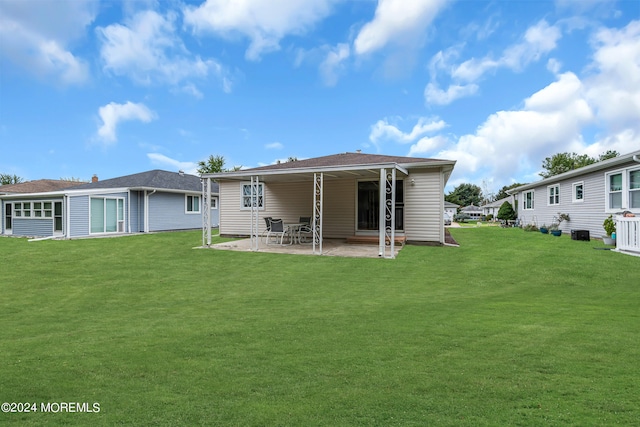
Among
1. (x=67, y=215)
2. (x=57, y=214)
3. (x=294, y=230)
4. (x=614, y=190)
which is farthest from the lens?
(x=57, y=214)

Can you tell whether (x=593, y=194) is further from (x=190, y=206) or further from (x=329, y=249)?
(x=190, y=206)

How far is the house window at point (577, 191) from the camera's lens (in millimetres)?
15787

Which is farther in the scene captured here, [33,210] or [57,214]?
[33,210]

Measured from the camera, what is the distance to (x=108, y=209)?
18.9m

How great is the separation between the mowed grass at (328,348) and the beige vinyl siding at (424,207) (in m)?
4.71

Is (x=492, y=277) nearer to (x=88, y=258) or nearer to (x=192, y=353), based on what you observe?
(x=192, y=353)

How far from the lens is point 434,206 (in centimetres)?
1273

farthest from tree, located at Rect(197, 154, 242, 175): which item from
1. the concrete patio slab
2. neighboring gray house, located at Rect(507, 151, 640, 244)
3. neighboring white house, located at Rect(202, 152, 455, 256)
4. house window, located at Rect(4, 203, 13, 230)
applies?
neighboring gray house, located at Rect(507, 151, 640, 244)

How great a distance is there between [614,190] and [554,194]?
6.12m

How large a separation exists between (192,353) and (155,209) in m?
19.0

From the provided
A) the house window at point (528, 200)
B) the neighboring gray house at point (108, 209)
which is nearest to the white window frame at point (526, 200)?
the house window at point (528, 200)

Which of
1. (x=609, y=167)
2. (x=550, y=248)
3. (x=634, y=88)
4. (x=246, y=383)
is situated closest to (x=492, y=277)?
(x=550, y=248)

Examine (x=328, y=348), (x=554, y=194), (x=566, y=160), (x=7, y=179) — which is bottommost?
(x=328, y=348)

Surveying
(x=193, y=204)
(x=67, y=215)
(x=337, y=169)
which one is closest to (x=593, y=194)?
(x=337, y=169)
